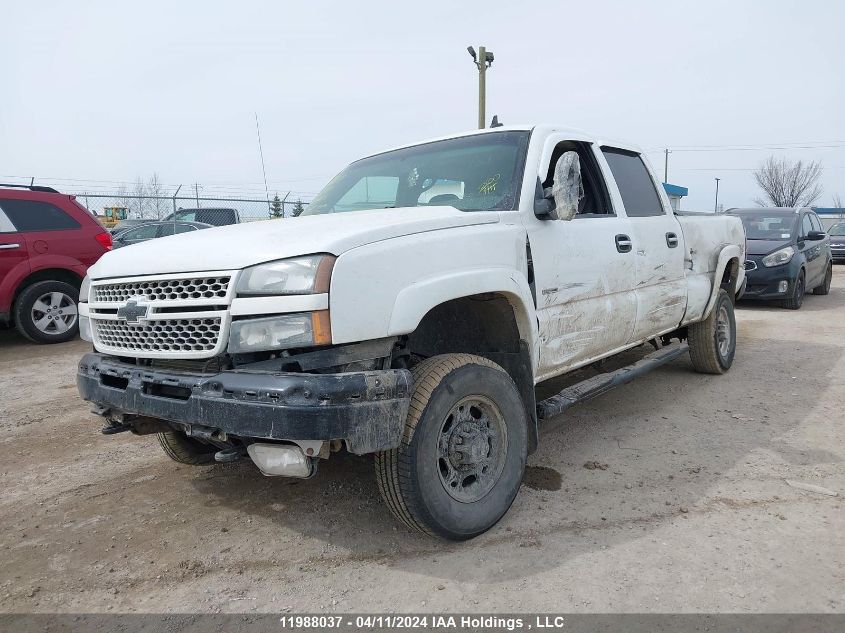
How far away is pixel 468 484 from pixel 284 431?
40.3 inches

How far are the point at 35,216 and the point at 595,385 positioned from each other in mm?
7187

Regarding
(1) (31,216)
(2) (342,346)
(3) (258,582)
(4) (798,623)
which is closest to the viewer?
(4) (798,623)

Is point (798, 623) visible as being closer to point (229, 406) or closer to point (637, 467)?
point (637, 467)

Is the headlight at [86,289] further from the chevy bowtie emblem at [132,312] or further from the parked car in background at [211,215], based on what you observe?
the parked car in background at [211,215]

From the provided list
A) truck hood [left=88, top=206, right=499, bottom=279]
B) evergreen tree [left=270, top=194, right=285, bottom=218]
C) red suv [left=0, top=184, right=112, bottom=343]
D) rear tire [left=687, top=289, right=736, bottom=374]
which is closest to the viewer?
truck hood [left=88, top=206, right=499, bottom=279]

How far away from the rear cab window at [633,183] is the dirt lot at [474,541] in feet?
4.98

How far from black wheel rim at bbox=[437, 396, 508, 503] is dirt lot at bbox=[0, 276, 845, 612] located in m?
0.25

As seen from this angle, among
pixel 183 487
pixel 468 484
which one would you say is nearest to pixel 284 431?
pixel 468 484

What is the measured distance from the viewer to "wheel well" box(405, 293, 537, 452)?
122 inches

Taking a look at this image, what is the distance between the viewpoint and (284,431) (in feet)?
7.35

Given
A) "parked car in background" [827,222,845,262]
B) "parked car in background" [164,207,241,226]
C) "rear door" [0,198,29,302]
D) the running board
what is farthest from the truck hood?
"parked car in background" [827,222,845,262]

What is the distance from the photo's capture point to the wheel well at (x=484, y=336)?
3.11 metres

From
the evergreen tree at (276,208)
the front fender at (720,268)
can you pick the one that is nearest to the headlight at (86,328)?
the front fender at (720,268)

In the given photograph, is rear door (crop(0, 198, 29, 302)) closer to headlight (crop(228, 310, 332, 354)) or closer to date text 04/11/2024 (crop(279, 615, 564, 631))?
headlight (crop(228, 310, 332, 354))
